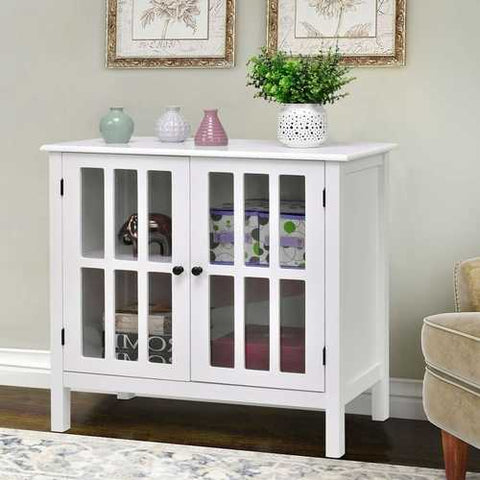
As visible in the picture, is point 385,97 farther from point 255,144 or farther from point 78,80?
point 78,80

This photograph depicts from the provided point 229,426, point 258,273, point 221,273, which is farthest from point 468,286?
point 229,426

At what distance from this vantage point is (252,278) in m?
3.12

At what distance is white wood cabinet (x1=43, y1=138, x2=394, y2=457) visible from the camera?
305 cm

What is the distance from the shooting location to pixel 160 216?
320cm

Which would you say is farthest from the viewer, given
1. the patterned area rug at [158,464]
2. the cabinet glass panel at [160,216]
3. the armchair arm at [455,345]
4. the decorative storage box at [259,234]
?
the cabinet glass panel at [160,216]

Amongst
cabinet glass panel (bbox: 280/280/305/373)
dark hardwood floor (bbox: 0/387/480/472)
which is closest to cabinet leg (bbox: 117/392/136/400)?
dark hardwood floor (bbox: 0/387/480/472)

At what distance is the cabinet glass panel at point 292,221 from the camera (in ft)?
10.0

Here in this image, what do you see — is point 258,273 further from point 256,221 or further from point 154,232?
point 154,232

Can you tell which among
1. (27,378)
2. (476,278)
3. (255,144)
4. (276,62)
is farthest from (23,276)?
(476,278)

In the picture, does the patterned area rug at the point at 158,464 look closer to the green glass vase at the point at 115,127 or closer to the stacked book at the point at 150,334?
the stacked book at the point at 150,334

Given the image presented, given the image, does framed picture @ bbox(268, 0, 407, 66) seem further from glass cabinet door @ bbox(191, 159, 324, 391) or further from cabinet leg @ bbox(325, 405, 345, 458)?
cabinet leg @ bbox(325, 405, 345, 458)

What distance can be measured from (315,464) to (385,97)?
1.20 metres

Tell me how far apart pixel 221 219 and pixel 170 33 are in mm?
818

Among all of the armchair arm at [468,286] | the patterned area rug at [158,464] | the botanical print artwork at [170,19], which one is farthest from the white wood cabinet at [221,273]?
the botanical print artwork at [170,19]
